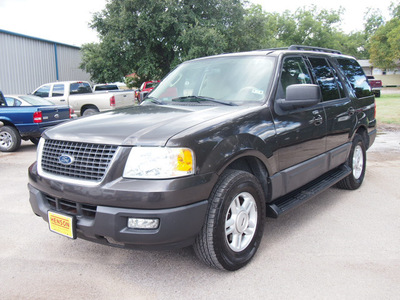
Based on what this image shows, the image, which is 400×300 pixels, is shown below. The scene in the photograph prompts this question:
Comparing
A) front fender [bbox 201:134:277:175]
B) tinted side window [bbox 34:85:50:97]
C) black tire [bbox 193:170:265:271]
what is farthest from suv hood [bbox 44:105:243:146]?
tinted side window [bbox 34:85:50:97]

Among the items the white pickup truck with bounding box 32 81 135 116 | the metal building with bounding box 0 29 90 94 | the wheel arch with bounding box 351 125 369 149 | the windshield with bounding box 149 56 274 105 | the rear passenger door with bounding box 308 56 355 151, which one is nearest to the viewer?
the windshield with bounding box 149 56 274 105

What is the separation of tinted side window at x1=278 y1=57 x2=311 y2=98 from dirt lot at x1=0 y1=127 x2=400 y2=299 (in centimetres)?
153

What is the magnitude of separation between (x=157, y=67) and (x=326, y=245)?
74.5 ft

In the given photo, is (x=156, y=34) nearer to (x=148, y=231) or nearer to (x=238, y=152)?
(x=238, y=152)

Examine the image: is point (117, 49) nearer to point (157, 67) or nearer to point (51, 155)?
point (157, 67)

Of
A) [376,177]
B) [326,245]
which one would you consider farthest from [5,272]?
[376,177]

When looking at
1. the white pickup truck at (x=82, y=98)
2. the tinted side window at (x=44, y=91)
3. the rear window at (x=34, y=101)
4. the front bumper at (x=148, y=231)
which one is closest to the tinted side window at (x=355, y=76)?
the front bumper at (x=148, y=231)

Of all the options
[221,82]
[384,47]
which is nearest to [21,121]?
[221,82]

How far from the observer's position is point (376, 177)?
19.7ft

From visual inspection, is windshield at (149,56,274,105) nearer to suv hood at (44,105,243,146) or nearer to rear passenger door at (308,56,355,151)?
suv hood at (44,105,243,146)

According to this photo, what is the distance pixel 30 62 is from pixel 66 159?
21.0m

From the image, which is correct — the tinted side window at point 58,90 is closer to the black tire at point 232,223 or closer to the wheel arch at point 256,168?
the wheel arch at point 256,168

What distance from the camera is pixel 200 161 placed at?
255 centimetres

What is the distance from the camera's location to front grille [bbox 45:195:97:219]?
262cm
